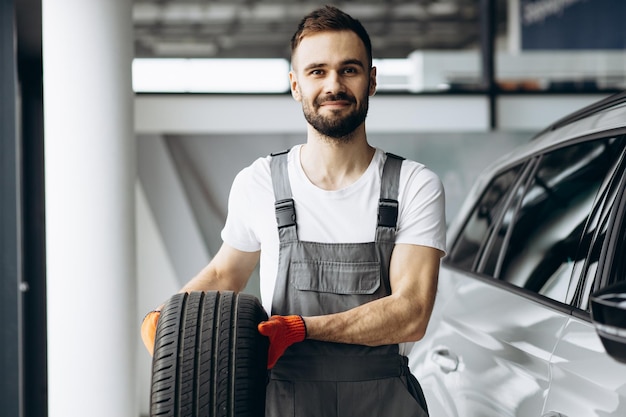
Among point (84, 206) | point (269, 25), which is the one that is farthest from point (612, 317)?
point (269, 25)

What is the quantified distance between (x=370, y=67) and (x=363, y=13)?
5.93 metres

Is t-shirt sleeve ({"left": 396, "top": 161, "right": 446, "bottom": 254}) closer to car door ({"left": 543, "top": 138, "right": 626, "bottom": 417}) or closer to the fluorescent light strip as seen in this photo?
car door ({"left": 543, "top": 138, "right": 626, "bottom": 417})

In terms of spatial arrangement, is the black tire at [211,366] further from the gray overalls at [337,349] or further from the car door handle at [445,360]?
the car door handle at [445,360]

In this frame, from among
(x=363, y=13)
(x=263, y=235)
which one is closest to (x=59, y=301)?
(x=263, y=235)

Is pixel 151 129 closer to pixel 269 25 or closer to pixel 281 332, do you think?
pixel 269 25

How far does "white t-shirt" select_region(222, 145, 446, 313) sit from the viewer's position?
2.02 metres

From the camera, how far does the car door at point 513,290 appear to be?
198cm

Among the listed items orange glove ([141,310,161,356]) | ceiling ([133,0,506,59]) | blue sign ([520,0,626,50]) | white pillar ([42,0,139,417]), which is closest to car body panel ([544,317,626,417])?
orange glove ([141,310,161,356])

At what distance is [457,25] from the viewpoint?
25.6ft

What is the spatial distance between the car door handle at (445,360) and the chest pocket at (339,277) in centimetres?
49

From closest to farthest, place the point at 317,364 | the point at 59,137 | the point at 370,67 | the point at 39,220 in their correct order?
the point at 317,364 → the point at 370,67 → the point at 59,137 → the point at 39,220

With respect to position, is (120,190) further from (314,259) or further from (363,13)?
(363,13)

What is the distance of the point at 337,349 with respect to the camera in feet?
6.48

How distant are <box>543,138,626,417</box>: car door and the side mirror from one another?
0.81ft
